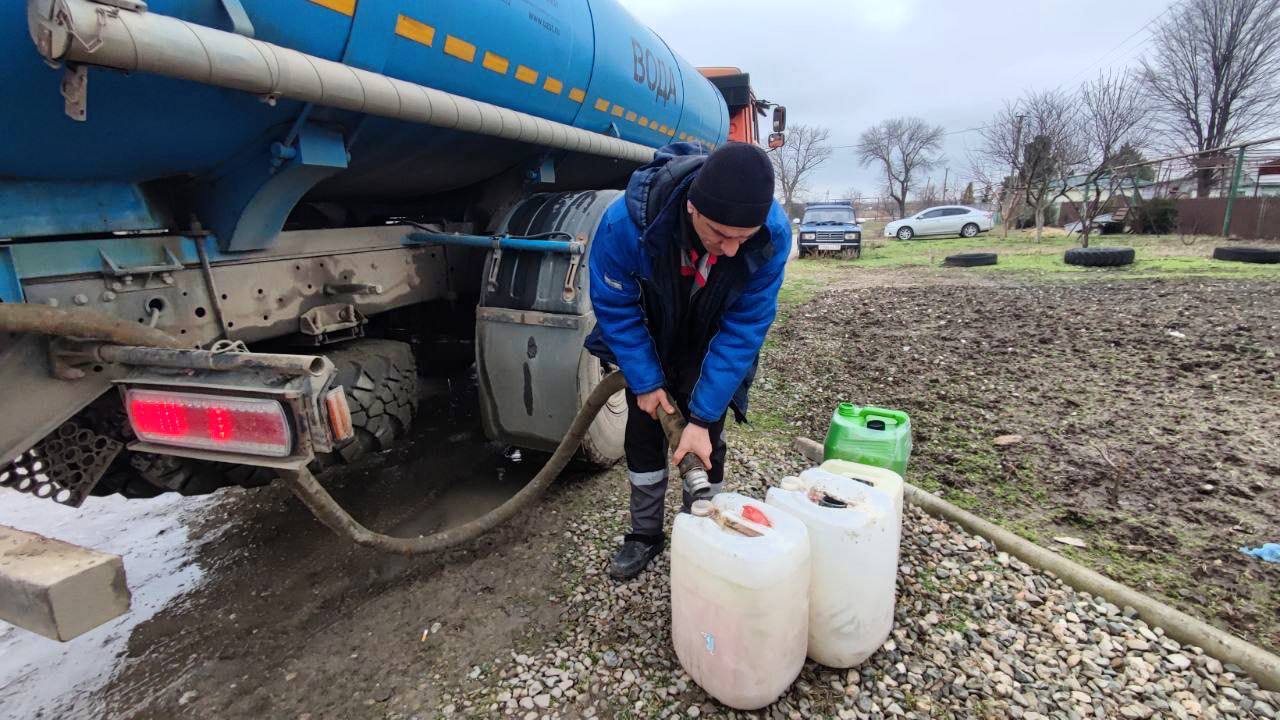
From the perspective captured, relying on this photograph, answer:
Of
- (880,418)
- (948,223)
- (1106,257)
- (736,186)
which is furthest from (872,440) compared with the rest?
(948,223)

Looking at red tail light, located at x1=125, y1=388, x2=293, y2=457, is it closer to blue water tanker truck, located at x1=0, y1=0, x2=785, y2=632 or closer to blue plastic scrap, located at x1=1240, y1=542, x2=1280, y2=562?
blue water tanker truck, located at x1=0, y1=0, x2=785, y2=632

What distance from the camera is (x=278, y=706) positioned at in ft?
5.96

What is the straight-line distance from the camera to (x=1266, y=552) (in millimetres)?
2285

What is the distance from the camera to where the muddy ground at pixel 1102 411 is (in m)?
2.38

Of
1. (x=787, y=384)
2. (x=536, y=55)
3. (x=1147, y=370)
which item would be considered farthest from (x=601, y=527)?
(x=1147, y=370)

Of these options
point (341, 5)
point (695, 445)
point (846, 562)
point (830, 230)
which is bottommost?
point (846, 562)

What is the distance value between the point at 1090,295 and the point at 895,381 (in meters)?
4.54

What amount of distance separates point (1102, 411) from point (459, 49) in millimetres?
4093

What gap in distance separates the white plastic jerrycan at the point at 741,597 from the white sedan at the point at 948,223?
2265 centimetres

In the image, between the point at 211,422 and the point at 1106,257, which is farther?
the point at 1106,257

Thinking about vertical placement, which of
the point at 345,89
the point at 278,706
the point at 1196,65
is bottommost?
the point at 278,706

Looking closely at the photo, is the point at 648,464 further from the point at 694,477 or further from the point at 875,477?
the point at 875,477

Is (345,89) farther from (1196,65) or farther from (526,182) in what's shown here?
(1196,65)

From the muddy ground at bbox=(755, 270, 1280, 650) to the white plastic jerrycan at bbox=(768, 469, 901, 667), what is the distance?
118cm
